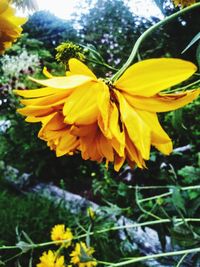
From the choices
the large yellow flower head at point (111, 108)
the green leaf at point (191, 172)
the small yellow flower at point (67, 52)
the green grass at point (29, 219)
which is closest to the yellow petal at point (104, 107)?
the large yellow flower head at point (111, 108)

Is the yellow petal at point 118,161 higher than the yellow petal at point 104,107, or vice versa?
the yellow petal at point 104,107

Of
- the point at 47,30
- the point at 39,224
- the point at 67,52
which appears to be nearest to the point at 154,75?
the point at 67,52

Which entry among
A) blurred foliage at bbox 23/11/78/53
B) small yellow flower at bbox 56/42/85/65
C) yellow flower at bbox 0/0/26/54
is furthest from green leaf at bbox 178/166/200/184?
blurred foliage at bbox 23/11/78/53

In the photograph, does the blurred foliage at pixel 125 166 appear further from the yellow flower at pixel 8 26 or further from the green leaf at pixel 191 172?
the yellow flower at pixel 8 26

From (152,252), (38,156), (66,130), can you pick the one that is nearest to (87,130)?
(66,130)

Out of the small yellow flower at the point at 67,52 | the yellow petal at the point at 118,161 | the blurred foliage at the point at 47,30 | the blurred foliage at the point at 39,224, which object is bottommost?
the blurred foliage at the point at 39,224

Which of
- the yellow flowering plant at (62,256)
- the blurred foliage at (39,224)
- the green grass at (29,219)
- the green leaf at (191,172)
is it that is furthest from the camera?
the green grass at (29,219)

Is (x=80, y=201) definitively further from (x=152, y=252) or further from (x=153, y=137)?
(x=153, y=137)
